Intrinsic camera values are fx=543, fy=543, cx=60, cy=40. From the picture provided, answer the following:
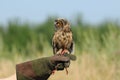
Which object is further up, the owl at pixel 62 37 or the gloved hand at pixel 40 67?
the owl at pixel 62 37

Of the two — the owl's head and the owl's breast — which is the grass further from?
the owl's head

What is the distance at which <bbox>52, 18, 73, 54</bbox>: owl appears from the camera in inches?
107

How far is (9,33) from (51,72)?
1427 centimetres

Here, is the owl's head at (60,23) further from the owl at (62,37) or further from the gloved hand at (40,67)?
the gloved hand at (40,67)

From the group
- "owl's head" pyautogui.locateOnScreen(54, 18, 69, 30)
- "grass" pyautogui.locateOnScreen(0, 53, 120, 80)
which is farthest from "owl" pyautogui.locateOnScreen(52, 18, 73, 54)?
"grass" pyautogui.locateOnScreen(0, 53, 120, 80)

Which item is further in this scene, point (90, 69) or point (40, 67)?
point (90, 69)

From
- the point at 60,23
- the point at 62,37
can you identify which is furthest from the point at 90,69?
the point at 60,23

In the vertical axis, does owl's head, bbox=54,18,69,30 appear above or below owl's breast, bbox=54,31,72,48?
above

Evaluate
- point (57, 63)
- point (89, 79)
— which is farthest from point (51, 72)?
point (89, 79)

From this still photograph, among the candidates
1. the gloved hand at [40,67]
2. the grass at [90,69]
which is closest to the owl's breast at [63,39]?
the gloved hand at [40,67]

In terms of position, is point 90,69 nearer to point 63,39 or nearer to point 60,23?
point 63,39

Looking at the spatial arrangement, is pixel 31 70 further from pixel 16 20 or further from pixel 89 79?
pixel 16 20

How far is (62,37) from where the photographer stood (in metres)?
2.83

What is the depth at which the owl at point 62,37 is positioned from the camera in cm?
272
